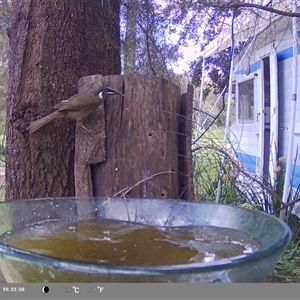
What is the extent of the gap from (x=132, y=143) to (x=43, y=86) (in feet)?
1.14

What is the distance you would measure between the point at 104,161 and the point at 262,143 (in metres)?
2.19

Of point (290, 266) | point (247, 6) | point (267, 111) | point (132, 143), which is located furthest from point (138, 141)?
point (267, 111)

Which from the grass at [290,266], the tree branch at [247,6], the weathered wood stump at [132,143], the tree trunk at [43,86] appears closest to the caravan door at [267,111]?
the grass at [290,266]

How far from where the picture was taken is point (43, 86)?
45.4 inches

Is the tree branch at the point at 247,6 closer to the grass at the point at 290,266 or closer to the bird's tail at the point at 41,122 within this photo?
the bird's tail at the point at 41,122

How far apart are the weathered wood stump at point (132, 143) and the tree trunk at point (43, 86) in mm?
175

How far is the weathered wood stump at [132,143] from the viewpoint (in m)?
0.96

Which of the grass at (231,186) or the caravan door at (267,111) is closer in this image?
the grass at (231,186)

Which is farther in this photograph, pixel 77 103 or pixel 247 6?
pixel 247 6

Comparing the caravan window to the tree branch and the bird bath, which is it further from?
the bird bath

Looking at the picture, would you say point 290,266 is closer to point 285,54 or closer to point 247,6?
point 247,6

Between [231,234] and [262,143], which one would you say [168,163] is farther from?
[262,143]

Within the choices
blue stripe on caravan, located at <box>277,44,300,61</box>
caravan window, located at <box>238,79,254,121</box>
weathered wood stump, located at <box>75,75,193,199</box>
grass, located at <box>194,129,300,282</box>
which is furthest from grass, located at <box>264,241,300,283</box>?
caravan window, located at <box>238,79,254,121</box>

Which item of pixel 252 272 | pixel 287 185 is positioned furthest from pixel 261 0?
pixel 252 272
